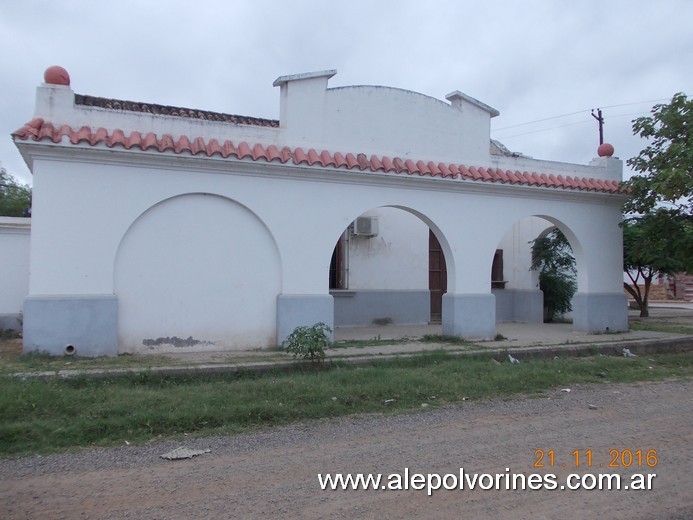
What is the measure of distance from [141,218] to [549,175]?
8390mm

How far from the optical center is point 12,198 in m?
24.5

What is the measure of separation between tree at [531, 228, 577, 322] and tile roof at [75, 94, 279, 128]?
766 cm

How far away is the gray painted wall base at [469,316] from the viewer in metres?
10.8

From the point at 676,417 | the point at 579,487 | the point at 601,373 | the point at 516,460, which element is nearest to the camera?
the point at 579,487

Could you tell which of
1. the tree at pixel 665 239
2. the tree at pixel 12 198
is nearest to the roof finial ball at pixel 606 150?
the tree at pixel 665 239

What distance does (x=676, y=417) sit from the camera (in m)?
6.30

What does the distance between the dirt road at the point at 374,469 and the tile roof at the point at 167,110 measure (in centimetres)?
778

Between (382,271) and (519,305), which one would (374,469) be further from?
(519,305)

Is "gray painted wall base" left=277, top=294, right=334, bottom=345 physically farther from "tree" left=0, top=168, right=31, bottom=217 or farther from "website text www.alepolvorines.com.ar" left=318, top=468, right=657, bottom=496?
"tree" left=0, top=168, right=31, bottom=217

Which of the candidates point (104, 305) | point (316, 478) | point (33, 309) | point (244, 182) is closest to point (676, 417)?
point (316, 478)

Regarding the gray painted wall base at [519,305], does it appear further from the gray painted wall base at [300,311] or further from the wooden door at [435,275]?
the gray painted wall base at [300,311]

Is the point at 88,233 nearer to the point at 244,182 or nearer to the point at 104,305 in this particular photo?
the point at 104,305

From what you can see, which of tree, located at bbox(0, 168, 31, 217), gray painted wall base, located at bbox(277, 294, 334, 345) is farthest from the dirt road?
tree, located at bbox(0, 168, 31, 217)

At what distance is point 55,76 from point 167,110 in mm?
4001
